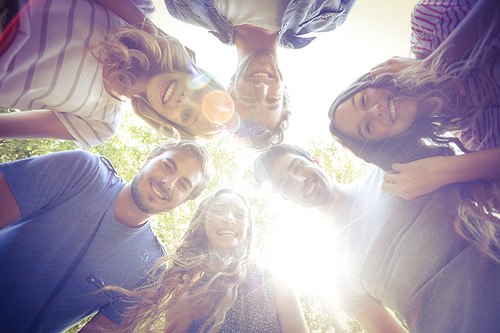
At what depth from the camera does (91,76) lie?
7.37 ft

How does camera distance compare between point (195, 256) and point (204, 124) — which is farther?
point (195, 256)

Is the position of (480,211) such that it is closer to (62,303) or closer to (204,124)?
(204,124)

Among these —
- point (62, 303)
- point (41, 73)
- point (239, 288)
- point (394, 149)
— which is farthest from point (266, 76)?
point (62, 303)

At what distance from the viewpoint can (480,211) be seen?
1851mm

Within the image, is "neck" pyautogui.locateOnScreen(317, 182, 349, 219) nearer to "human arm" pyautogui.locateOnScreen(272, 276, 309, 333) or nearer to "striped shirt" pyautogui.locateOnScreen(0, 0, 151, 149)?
"human arm" pyautogui.locateOnScreen(272, 276, 309, 333)

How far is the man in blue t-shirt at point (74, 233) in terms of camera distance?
219 cm

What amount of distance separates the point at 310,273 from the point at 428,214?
395 centimetres

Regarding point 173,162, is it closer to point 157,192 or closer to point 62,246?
point 157,192

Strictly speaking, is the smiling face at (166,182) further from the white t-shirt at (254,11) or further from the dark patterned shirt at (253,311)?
the white t-shirt at (254,11)

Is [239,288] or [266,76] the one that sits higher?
[266,76]

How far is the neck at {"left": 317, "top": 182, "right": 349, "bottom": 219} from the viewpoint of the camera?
10.2 ft

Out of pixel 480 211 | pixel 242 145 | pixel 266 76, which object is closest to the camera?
pixel 480 211

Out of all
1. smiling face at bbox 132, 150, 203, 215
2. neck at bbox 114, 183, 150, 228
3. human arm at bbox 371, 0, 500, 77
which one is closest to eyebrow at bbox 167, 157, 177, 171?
smiling face at bbox 132, 150, 203, 215

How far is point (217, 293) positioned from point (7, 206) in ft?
8.79
